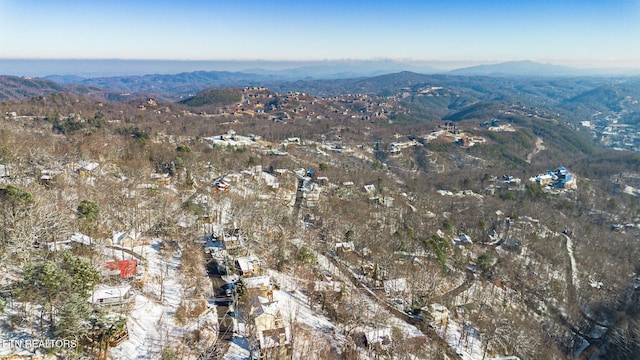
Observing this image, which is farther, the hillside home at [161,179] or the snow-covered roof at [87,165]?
the hillside home at [161,179]

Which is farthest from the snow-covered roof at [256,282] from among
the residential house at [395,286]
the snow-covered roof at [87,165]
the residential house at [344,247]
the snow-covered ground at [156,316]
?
the snow-covered roof at [87,165]

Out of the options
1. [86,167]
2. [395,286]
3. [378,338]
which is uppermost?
[86,167]

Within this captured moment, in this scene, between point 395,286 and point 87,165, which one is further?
point 87,165

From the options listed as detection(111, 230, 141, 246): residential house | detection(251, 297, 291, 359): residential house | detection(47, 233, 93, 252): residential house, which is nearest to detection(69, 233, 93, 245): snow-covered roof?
detection(47, 233, 93, 252): residential house

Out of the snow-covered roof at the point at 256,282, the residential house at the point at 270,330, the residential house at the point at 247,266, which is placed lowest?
the residential house at the point at 270,330

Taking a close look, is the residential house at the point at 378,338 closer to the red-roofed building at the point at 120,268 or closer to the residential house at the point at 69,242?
the red-roofed building at the point at 120,268

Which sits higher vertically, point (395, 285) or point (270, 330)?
point (270, 330)

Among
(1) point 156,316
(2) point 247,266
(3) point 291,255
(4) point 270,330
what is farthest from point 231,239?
(4) point 270,330

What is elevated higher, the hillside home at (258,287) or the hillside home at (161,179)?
the hillside home at (161,179)

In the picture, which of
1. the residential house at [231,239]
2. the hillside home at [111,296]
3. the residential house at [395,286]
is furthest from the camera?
the residential house at [395,286]

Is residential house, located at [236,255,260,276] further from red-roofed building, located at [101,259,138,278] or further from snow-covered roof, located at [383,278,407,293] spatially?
snow-covered roof, located at [383,278,407,293]

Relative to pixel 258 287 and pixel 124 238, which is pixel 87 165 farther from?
pixel 258 287

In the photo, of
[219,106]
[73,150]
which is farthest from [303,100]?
[73,150]

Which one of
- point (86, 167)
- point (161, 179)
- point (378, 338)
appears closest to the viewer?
point (378, 338)
